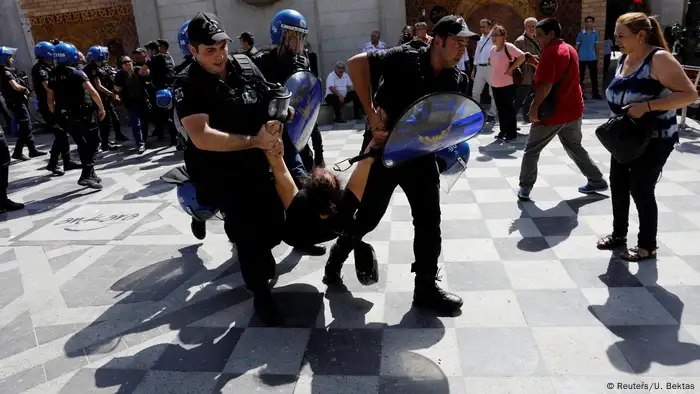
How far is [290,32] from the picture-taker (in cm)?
429

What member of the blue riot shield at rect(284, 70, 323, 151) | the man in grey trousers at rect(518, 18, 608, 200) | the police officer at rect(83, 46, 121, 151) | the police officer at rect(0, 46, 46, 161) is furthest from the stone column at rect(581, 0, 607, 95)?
the police officer at rect(0, 46, 46, 161)

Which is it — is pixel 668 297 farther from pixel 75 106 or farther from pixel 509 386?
pixel 75 106

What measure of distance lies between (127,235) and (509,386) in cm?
398

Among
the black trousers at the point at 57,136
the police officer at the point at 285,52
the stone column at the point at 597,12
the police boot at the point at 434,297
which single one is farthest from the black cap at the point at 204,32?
the stone column at the point at 597,12

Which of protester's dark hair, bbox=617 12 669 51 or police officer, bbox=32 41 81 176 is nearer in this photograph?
protester's dark hair, bbox=617 12 669 51

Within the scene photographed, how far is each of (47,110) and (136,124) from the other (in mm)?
1815

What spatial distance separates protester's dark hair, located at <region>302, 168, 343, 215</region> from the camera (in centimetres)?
279

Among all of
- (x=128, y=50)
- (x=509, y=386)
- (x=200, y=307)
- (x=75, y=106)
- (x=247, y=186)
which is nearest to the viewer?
(x=509, y=386)

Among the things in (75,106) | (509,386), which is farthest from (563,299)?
(75,106)

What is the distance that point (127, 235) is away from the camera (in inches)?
196

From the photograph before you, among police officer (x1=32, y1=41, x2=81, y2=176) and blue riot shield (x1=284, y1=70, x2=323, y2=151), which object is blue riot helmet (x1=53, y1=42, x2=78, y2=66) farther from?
blue riot shield (x1=284, y1=70, x2=323, y2=151)

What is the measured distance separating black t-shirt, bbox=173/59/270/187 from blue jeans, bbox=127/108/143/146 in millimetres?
7109

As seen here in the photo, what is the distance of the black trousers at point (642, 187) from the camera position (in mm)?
3453

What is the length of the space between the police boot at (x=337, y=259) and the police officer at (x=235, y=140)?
Answer: 0.51 meters
